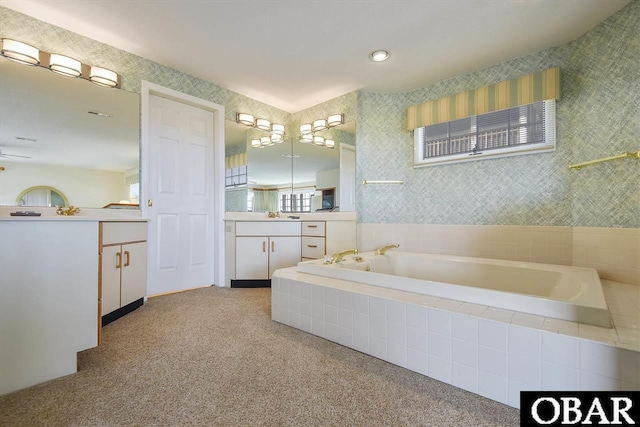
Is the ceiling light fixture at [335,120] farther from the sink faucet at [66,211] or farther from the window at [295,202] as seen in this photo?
the sink faucet at [66,211]

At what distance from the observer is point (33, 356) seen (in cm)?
128

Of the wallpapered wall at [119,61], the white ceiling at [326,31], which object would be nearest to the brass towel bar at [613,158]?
the white ceiling at [326,31]

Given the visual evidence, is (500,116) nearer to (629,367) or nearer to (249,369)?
(629,367)

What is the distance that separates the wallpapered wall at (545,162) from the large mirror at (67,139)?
235 cm

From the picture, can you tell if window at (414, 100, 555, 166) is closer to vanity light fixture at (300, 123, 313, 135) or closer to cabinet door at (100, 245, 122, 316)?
vanity light fixture at (300, 123, 313, 135)

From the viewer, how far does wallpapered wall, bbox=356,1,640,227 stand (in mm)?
1896

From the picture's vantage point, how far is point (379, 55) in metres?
2.59

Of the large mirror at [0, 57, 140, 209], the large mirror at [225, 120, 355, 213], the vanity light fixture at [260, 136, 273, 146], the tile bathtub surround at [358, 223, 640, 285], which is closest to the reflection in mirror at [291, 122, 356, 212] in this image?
the large mirror at [225, 120, 355, 213]

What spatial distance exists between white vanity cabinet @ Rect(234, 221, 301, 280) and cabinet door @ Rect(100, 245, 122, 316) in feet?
3.97

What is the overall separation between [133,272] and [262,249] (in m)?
1.28

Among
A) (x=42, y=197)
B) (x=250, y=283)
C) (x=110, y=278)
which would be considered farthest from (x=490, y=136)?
(x=42, y=197)

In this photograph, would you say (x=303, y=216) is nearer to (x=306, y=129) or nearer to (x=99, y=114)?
(x=306, y=129)

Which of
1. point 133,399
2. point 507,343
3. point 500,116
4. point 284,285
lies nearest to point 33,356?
point 133,399

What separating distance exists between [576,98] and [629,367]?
224 centimetres
